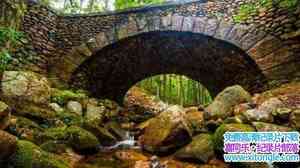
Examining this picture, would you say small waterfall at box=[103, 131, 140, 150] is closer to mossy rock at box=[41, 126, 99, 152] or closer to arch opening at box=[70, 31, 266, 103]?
mossy rock at box=[41, 126, 99, 152]

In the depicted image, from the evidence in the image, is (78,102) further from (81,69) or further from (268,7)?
(268,7)

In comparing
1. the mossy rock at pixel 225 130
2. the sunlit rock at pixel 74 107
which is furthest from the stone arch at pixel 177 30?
the mossy rock at pixel 225 130

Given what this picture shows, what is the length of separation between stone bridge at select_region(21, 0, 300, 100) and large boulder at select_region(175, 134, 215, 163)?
2.91 m

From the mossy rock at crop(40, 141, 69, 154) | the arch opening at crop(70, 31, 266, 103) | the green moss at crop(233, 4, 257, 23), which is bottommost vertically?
the mossy rock at crop(40, 141, 69, 154)

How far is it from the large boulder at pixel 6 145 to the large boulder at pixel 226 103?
326 centimetres

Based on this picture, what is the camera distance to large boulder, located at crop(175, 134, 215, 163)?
3829 mm

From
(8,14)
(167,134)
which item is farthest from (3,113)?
(8,14)

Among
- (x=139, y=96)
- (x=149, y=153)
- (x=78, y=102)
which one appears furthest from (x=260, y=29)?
(x=139, y=96)

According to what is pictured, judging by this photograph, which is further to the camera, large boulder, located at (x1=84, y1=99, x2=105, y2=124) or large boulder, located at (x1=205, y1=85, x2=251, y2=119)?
large boulder, located at (x1=84, y1=99, x2=105, y2=124)

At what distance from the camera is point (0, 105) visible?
9.11 ft

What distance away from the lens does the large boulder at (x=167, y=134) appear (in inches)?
170

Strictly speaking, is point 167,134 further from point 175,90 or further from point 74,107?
point 175,90

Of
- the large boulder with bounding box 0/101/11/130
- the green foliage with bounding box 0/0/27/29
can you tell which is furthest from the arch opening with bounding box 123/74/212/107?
the large boulder with bounding box 0/101/11/130

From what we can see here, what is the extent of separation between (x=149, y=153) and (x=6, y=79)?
112 inches
